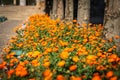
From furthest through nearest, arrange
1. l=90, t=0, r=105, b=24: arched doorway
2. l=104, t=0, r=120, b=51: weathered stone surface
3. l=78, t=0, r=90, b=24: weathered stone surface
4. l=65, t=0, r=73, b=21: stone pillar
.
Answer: l=90, t=0, r=105, b=24: arched doorway
l=65, t=0, r=73, b=21: stone pillar
l=78, t=0, r=90, b=24: weathered stone surface
l=104, t=0, r=120, b=51: weathered stone surface

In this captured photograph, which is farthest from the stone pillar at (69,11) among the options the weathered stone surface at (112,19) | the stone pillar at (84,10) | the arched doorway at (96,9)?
the arched doorway at (96,9)

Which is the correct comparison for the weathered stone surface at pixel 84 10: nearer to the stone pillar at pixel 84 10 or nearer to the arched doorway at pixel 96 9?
the stone pillar at pixel 84 10

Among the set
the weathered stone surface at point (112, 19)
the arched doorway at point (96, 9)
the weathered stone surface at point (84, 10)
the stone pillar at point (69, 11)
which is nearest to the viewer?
the weathered stone surface at point (112, 19)

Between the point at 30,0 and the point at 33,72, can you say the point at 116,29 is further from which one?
the point at 30,0

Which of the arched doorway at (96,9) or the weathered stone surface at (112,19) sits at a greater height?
the weathered stone surface at (112,19)

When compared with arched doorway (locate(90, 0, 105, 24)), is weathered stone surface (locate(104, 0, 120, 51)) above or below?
above

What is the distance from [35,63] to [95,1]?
34.7 meters

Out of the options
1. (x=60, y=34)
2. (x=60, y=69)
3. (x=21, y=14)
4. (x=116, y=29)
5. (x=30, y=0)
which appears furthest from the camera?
(x=30, y=0)

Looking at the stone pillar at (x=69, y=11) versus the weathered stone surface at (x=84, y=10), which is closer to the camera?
the weathered stone surface at (x=84, y=10)

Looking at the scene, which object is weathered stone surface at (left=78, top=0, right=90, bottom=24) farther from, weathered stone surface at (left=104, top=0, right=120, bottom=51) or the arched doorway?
the arched doorway

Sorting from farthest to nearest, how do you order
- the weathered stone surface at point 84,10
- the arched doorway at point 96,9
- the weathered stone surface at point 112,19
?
the arched doorway at point 96,9
the weathered stone surface at point 84,10
the weathered stone surface at point 112,19

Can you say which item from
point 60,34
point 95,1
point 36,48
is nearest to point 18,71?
point 36,48

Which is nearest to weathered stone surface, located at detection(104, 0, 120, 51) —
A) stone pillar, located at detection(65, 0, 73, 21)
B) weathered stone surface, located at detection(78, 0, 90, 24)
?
weathered stone surface, located at detection(78, 0, 90, 24)

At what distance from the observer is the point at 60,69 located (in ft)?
16.4
